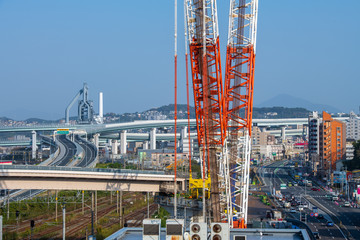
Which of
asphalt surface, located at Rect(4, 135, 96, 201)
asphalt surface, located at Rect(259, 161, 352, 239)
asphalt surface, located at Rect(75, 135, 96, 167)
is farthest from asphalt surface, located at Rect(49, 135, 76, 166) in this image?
asphalt surface, located at Rect(259, 161, 352, 239)

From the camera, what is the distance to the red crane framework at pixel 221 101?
23.0 meters

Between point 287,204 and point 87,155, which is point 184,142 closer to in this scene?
point 87,155

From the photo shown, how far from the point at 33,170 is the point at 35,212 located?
1090cm

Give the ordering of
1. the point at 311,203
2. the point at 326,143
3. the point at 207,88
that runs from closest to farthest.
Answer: the point at 207,88 < the point at 311,203 < the point at 326,143

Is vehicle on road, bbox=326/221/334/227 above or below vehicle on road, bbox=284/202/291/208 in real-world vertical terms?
above

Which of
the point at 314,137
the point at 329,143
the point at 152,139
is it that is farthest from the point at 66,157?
the point at 152,139

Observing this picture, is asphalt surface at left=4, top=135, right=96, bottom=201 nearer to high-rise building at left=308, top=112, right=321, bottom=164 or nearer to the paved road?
the paved road

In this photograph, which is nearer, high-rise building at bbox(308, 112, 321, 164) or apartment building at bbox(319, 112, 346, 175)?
apartment building at bbox(319, 112, 346, 175)

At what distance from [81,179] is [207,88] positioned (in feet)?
24.9

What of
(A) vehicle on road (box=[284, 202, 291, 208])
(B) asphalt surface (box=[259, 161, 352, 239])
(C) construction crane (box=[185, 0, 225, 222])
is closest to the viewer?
(C) construction crane (box=[185, 0, 225, 222])

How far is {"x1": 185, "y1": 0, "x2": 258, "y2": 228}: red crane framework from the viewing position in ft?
75.4

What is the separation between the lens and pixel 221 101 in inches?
926

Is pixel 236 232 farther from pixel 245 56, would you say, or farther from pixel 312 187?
pixel 312 187

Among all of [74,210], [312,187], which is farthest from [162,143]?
[74,210]
